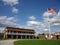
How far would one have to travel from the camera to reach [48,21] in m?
12.3

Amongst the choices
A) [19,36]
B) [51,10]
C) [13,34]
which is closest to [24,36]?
[19,36]

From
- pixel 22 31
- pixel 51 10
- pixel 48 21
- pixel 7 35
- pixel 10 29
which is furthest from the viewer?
pixel 22 31

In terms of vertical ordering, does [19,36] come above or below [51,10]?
below

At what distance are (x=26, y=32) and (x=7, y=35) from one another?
4221 millimetres

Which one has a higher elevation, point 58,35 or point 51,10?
point 51,10

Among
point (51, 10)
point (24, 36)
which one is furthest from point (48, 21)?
point (24, 36)

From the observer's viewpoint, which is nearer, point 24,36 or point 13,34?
point 13,34

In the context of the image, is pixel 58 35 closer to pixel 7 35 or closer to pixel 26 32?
pixel 26 32

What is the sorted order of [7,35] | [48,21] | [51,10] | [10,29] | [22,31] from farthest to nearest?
[22,31], [10,29], [7,35], [48,21], [51,10]

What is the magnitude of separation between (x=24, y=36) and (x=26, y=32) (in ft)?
4.35

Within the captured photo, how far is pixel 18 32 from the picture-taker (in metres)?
21.2

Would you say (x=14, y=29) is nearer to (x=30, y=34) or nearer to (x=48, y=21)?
(x=30, y=34)

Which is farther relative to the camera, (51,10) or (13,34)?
(13,34)

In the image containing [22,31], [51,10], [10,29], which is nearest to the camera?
[51,10]
